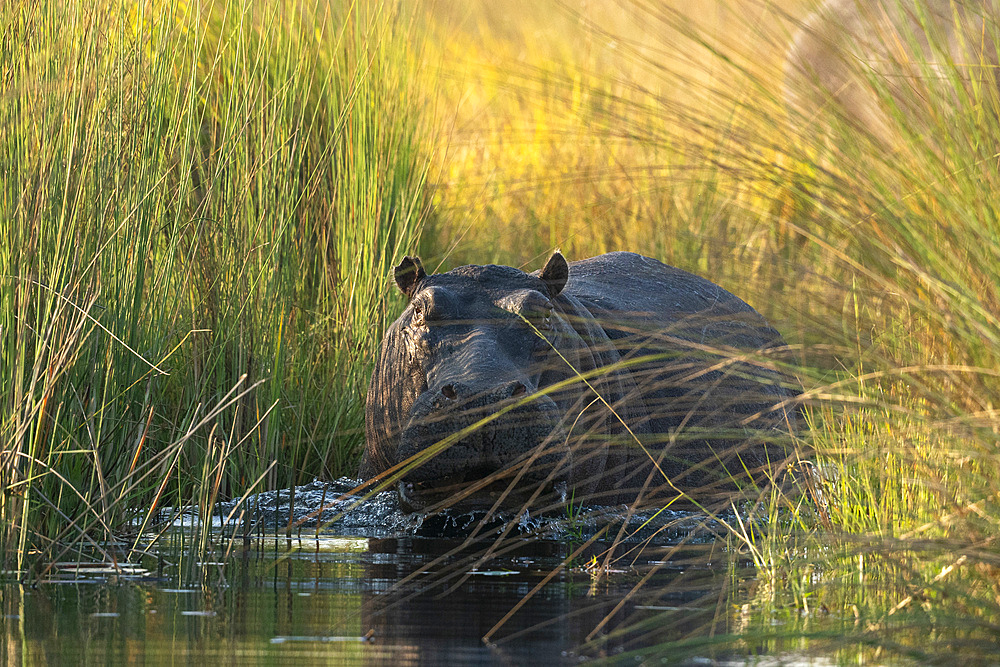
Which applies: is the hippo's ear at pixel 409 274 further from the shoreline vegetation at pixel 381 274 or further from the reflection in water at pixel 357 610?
the reflection in water at pixel 357 610

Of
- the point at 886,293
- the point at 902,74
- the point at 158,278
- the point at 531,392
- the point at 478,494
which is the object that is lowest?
the point at 478,494

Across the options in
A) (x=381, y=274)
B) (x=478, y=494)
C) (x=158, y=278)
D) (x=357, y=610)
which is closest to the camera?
(x=357, y=610)

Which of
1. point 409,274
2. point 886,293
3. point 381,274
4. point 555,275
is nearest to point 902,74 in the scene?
point 886,293

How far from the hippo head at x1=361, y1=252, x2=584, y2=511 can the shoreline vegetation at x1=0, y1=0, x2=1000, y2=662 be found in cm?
42

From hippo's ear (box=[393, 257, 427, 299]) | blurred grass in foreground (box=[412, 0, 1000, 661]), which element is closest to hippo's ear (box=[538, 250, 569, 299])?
hippo's ear (box=[393, 257, 427, 299])

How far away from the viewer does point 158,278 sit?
4801 millimetres

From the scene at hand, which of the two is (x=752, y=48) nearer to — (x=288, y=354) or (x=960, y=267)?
(x=960, y=267)

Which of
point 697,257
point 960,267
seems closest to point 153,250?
point 960,267

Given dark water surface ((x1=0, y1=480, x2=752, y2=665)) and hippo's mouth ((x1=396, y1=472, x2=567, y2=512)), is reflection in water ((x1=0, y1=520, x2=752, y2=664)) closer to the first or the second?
dark water surface ((x1=0, y1=480, x2=752, y2=665))

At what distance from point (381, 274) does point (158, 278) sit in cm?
203

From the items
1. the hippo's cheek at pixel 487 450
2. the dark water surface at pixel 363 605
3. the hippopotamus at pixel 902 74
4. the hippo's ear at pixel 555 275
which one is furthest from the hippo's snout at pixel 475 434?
the hippopotamus at pixel 902 74

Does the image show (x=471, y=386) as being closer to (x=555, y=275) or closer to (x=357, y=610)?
(x=555, y=275)

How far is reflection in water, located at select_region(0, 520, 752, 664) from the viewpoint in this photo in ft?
9.71

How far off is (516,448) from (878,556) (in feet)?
5.90
